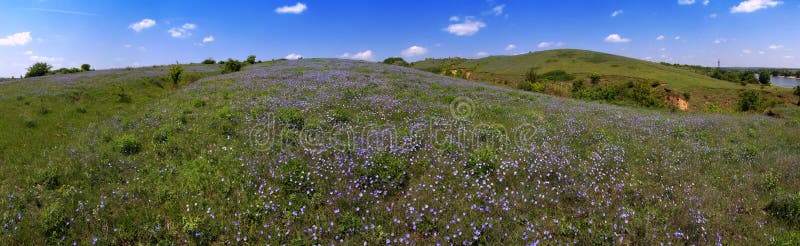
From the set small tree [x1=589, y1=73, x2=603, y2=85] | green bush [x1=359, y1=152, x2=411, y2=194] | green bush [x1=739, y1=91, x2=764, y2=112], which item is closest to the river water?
small tree [x1=589, y1=73, x2=603, y2=85]

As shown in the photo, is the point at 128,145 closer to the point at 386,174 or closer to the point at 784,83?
the point at 386,174

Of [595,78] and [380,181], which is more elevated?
[595,78]

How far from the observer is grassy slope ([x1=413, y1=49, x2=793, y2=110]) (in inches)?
1770

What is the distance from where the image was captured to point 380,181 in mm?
6129

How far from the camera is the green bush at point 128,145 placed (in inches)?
316

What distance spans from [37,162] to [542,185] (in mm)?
11981

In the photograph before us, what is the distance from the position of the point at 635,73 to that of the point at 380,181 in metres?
78.9

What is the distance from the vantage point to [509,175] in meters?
6.45

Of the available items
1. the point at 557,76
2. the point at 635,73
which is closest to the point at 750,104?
the point at 635,73

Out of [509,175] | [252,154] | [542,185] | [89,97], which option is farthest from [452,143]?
[89,97]

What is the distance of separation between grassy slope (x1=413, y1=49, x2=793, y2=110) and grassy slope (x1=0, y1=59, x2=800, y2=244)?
4684cm

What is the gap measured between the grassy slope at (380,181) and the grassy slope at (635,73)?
46.8 metres

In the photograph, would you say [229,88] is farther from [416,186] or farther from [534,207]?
[534,207]

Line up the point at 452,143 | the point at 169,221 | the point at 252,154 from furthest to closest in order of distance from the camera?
the point at 452,143 → the point at 252,154 → the point at 169,221
